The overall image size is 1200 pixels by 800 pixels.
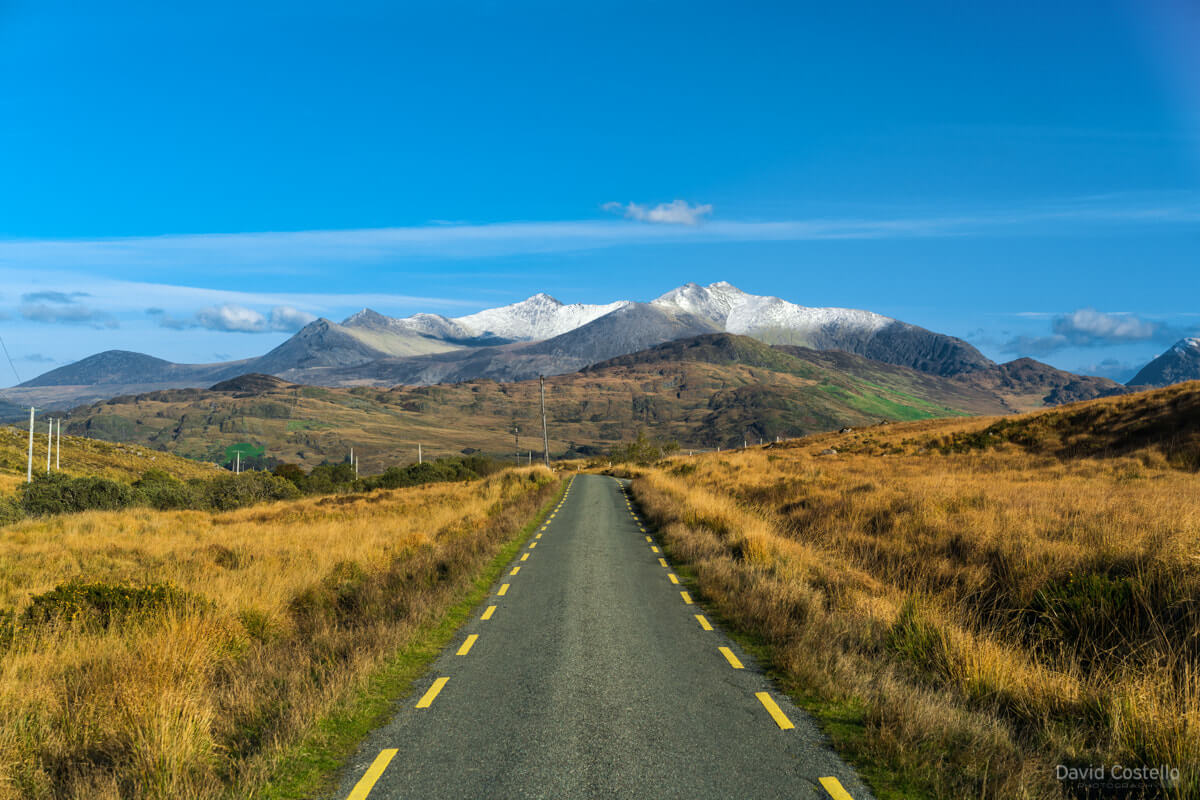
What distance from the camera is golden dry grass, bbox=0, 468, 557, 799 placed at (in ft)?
16.5

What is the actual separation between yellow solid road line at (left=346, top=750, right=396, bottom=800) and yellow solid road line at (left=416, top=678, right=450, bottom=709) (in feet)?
3.55

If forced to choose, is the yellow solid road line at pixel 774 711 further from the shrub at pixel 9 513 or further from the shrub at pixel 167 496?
the shrub at pixel 167 496

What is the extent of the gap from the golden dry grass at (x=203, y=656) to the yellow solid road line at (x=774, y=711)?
421 cm

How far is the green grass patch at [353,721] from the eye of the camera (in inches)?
203

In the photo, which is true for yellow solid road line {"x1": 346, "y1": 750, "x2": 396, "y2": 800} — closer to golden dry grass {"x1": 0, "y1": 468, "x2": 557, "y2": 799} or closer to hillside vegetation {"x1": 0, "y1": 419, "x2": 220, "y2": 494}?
golden dry grass {"x1": 0, "y1": 468, "x2": 557, "y2": 799}

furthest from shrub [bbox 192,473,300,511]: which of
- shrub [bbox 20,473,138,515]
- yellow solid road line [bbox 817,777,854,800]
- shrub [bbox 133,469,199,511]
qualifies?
yellow solid road line [bbox 817,777,854,800]

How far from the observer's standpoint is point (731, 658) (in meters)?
8.23

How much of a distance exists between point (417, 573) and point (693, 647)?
6.64 metres

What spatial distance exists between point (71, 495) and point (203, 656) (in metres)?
32.3

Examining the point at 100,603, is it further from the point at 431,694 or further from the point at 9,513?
the point at 9,513

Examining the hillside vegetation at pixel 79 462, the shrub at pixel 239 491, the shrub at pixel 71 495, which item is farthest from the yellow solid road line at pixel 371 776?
the hillside vegetation at pixel 79 462

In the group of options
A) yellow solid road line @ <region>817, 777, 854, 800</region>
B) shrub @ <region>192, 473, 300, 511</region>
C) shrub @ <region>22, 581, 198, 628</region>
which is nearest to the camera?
yellow solid road line @ <region>817, 777, 854, 800</region>

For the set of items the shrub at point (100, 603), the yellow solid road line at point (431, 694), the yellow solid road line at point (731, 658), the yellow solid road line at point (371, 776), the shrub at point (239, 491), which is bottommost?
the shrub at point (239, 491)

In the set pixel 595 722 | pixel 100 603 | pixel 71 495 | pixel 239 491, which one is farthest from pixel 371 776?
pixel 239 491
